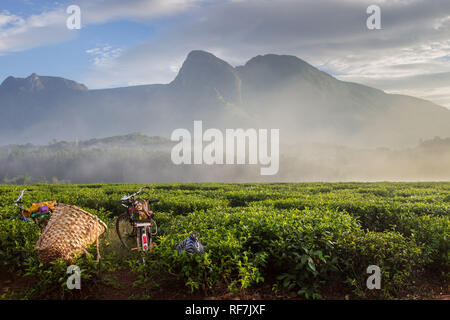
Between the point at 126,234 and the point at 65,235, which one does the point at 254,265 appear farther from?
the point at 126,234

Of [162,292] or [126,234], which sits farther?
[126,234]

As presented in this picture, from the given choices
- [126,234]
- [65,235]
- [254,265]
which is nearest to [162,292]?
[254,265]

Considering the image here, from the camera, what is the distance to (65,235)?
5.48 metres

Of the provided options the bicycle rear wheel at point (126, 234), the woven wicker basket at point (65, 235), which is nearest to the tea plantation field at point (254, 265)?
the woven wicker basket at point (65, 235)

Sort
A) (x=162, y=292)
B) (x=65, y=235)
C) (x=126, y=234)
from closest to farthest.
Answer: (x=162, y=292)
(x=65, y=235)
(x=126, y=234)

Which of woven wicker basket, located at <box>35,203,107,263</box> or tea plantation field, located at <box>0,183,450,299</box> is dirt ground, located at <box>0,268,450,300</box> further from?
woven wicker basket, located at <box>35,203,107,263</box>

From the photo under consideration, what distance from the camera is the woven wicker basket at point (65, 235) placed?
17.6 feet

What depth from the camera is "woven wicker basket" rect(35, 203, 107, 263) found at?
5.36 meters

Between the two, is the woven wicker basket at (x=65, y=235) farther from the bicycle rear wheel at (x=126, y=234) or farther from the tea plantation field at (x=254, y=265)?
the bicycle rear wheel at (x=126, y=234)

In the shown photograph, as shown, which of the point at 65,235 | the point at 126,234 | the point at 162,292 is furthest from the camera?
the point at 126,234

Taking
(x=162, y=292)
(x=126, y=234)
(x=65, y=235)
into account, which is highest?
(x=65, y=235)

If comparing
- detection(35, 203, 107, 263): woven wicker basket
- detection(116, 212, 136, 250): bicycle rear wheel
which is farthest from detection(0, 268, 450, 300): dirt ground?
detection(116, 212, 136, 250): bicycle rear wheel

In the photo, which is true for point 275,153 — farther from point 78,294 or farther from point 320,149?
point 78,294

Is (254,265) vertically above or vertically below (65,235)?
below
